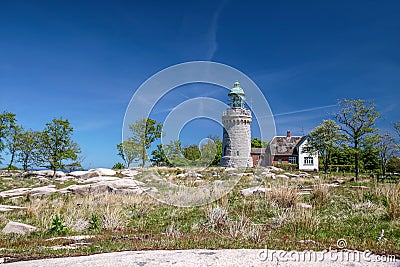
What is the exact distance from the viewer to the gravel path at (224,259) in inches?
204

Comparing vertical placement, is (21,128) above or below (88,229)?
above

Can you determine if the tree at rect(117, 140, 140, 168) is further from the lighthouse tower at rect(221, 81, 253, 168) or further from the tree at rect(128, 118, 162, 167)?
the lighthouse tower at rect(221, 81, 253, 168)

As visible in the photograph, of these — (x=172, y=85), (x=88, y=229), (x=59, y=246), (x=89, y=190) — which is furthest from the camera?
(x=89, y=190)

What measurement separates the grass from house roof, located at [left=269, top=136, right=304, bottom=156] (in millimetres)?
53649

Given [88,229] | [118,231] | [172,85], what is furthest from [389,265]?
[172,85]

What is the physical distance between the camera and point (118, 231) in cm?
973

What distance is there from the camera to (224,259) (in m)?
5.35

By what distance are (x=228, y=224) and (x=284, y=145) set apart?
61.4 m

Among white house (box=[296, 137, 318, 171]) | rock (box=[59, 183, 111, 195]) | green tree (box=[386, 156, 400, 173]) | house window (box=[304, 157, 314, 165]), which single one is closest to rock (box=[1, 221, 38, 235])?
rock (box=[59, 183, 111, 195])

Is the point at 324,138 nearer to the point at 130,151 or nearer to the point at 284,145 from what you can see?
the point at 284,145

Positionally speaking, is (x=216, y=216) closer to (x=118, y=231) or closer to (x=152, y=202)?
(x=118, y=231)

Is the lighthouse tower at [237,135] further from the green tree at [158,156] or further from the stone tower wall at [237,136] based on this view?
the green tree at [158,156]

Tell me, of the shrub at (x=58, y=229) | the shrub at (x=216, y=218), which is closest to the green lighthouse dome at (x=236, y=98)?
the shrub at (x=216, y=218)

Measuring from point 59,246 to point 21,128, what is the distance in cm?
3814
